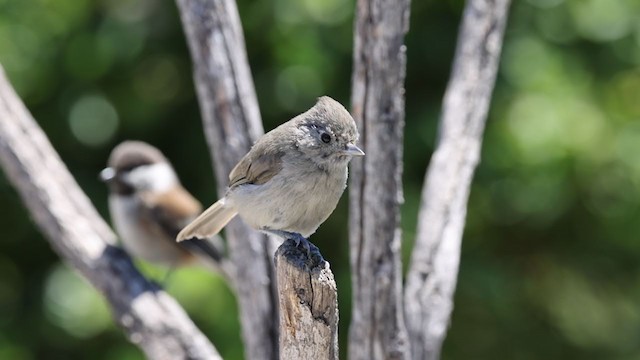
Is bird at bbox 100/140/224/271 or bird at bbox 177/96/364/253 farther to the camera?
bird at bbox 100/140/224/271

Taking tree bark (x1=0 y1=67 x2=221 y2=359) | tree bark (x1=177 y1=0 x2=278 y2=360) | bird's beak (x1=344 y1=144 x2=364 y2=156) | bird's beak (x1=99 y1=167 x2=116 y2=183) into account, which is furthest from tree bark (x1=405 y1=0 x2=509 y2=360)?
bird's beak (x1=99 y1=167 x2=116 y2=183)

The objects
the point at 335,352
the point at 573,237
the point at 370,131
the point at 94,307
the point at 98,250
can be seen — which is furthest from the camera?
the point at 573,237

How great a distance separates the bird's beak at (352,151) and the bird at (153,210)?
7.77 feet

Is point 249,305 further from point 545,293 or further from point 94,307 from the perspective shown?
point 545,293

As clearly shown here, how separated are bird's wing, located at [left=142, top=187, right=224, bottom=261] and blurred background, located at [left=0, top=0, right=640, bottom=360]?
11 cm

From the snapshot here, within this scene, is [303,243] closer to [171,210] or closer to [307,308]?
[307,308]

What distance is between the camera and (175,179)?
621 centimetres

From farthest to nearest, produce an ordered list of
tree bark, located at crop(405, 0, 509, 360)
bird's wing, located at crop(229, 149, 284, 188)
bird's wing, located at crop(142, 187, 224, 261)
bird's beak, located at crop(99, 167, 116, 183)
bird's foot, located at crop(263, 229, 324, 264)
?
bird's wing, located at crop(142, 187, 224, 261) → bird's beak, located at crop(99, 167, 116, 183) → tree bark, located at crop(405, 0, 509, 360) → bird's wing, located at crop(229, 149, 284, 188) → bird's foot, located at crop(263, 229, 324, 264)

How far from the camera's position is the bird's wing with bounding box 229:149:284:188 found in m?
3.90

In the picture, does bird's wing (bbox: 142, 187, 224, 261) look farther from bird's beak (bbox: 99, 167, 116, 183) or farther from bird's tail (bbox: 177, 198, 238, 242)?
bird's tail (bbox: 177, 198, 238, 242)

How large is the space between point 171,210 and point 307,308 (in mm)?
3137

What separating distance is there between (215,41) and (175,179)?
1905 mm

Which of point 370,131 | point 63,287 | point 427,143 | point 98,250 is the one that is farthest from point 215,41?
point 63,287

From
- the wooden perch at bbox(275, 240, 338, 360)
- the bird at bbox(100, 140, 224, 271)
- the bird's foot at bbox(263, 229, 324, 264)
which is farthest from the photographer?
the bird at bbox(100, 140, 224, 271)
